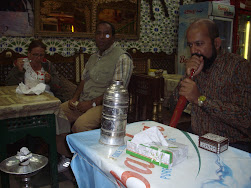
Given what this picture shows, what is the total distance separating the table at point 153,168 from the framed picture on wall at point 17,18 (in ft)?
9.26

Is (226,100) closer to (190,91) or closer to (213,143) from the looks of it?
(190,91)

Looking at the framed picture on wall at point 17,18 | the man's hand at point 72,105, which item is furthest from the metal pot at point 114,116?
the framed picture on wall at point 17,18

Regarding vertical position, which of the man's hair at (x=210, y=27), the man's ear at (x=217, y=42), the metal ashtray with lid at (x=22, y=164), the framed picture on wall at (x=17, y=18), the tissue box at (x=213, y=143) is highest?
the framed picture on wall at (x=17, y=18)

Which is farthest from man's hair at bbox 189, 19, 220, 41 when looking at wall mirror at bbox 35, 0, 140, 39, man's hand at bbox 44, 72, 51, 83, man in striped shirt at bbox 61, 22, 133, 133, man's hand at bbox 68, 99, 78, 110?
wall mirror at bbox 35, 0, 140, 39

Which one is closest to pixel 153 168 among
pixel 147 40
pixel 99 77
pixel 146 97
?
pixel 146 97

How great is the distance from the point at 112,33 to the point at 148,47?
2.12m

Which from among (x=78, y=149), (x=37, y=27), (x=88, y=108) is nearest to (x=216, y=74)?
(x=78, y=149)

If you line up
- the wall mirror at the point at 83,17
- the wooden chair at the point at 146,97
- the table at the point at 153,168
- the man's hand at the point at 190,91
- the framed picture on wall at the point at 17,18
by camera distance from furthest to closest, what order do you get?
1. the wall mirror at the point at 83,17
2. the framed picture on wall at the point at 17,18
3. the wooden chair at the point at 146,97
4. the man's hand at the point at 190,91
5. the table at the point at 153,168

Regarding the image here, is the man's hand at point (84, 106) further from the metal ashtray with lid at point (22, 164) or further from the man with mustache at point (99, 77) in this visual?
the metal ashtray with lid at point (22, 164)

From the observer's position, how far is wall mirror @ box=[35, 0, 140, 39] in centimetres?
371

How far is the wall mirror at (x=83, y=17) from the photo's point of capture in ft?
12.2

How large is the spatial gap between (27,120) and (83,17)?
260 cm

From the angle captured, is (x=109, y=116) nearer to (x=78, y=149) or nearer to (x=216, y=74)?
(x=78, y=149)

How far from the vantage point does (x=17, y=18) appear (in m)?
3.52
